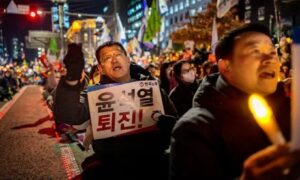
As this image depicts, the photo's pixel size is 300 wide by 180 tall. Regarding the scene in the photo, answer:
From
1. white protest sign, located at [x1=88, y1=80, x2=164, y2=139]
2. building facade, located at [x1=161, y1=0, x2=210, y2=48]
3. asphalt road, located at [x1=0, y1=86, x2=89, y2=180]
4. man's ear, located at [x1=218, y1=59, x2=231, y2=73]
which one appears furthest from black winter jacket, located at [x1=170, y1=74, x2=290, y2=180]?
building facade, located at [x1=161, y1=0, x2=210, y2=48]

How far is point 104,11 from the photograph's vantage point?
137625mm

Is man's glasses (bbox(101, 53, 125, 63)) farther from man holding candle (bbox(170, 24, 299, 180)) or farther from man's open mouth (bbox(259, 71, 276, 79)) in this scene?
man's open mouth (bbox(259, 71, 276, 79))

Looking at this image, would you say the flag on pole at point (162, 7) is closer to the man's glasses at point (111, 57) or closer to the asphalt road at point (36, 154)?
the asphalt road at point (36, 154)

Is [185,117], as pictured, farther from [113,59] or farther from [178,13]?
[178,13]

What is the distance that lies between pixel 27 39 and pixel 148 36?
3229 centimetres

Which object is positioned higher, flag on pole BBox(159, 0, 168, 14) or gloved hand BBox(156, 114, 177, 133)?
flag on pole BBox(159, 0, 168, 14)

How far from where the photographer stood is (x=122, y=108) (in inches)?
138

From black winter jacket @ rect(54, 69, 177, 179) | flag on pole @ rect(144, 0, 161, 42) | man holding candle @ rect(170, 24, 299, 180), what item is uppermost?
flag on pole @ rect(144, 0, 161, 42)

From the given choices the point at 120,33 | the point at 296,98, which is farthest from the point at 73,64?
the point at 120,33

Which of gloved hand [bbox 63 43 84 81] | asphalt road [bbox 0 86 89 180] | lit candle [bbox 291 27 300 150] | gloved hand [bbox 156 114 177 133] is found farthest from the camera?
asphalt road [bbox 0 86 89 180]

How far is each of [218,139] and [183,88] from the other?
13.9 feet

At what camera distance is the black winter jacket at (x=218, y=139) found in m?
1.95

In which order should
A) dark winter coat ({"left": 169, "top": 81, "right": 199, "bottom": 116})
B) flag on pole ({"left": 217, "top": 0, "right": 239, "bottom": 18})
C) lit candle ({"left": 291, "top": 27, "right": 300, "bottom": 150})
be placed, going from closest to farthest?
1. lit candle ({"left": 291, "top": 27, "right": 300, "bottom": 150})
2. dark winter coat ({"left": 169, "top": 81, "right": 199, "bottom": 116})
3. flag on pole ({"left": 217, "top": 0, "right": 239, "bottom": 18})

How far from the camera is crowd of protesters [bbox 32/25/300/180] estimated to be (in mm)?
1945
